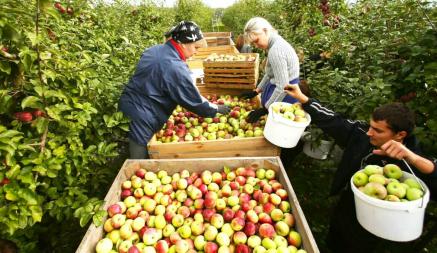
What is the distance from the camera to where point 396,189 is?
65.7 inches

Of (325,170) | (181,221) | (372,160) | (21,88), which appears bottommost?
(325,170)

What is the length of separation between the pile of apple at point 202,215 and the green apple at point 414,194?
704 mm

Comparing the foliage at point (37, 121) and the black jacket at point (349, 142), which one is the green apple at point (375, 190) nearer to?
the black jacket at point (349, 142)

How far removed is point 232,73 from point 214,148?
192cm

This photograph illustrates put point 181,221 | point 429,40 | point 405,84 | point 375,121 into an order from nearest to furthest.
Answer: point 375,121, point 181,221, point 429,40, point 405,84

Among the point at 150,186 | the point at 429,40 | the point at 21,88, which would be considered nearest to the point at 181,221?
the point at 150,186

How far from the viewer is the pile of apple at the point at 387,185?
165cm

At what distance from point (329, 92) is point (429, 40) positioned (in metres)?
1.06

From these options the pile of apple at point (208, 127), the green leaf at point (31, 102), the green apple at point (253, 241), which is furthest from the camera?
the pile of apple at point (208, 127)

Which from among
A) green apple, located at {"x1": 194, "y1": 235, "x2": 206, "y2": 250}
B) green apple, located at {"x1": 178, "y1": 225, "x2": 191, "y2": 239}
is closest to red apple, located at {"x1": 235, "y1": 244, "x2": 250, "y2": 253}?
green apple, located at {"x1": 194, "y1": 235, "x2": 206, "y2": 250}

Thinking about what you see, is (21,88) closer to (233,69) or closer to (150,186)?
(150,186)

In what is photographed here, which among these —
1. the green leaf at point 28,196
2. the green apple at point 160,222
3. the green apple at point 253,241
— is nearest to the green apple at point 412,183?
the green apple at point 253,241

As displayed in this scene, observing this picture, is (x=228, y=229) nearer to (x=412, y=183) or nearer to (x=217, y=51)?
(x=412, y=183)

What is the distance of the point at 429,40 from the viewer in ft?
7.52
